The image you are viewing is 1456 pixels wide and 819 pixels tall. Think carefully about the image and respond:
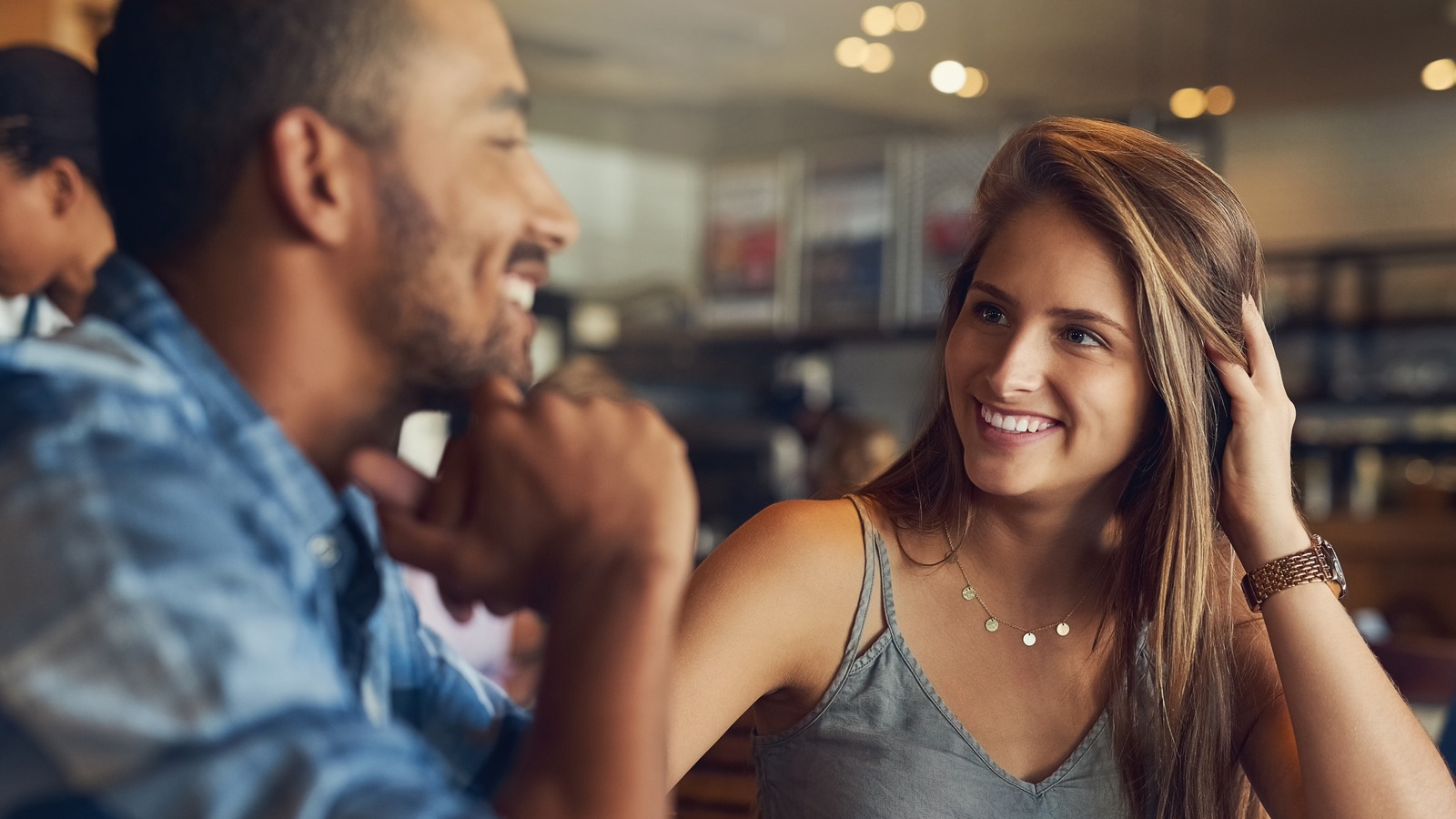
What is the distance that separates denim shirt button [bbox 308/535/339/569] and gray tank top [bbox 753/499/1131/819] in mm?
823

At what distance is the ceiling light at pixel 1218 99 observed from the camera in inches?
275

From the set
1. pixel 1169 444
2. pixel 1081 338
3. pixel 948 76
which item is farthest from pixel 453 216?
pixel 948 76

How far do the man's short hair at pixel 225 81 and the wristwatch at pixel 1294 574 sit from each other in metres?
1.05

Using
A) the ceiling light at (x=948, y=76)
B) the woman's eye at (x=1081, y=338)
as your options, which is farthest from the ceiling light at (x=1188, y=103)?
the woman's eye at (x=1081, y=338)

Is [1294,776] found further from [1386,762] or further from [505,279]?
[505,279]

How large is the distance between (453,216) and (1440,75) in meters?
7.69

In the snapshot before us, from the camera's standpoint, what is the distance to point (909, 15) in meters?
6.62

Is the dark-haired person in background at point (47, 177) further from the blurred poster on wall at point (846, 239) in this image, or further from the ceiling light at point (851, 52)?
the ceiling light at point (851, 52)

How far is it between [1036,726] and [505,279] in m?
0.95

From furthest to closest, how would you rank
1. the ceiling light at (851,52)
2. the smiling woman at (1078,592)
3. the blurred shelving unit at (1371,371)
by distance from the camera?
the ceiling light at (851,52), the blurred shelving unit at (1371,371), the smiling woman at (1078,592)

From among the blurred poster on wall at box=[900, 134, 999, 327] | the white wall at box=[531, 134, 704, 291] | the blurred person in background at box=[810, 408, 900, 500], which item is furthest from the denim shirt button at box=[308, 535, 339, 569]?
the white wall at box=[531, 134, 704, 291]

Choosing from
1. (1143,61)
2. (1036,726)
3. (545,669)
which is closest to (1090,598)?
(1036,726)

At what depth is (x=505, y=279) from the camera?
628 millimetres

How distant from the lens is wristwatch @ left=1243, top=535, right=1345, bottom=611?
1.30 meters
